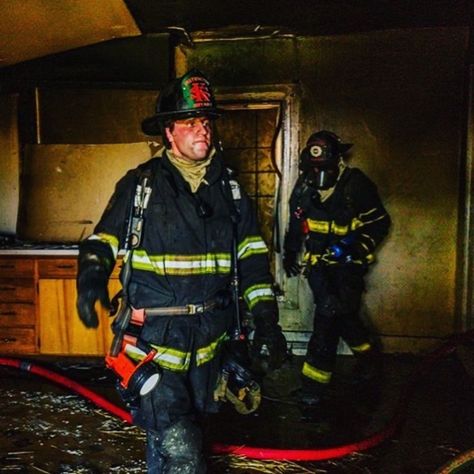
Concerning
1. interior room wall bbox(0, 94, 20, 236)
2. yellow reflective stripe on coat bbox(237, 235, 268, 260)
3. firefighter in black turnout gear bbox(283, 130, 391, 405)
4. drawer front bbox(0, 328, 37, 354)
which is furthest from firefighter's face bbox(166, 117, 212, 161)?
interior room wall bbox(0, 94, 20, 236)

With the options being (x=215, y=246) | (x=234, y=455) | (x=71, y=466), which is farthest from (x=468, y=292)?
(x=71, y=466)

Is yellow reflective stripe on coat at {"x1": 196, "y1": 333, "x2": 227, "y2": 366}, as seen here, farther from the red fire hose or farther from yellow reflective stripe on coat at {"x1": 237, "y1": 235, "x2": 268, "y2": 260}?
the red fire hose

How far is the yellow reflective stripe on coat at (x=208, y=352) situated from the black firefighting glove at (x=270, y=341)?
0.18m

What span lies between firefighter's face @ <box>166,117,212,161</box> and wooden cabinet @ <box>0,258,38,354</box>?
3.38 meters

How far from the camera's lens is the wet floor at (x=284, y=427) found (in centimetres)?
327

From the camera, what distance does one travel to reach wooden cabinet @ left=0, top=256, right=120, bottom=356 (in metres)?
5.23

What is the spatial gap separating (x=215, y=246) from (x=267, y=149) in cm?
348

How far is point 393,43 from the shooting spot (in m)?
5.24

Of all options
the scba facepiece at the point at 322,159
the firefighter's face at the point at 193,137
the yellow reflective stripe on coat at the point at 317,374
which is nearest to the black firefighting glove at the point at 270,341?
the firefighter's face at the point at 193,137

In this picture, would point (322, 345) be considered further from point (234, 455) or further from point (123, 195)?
point (123, 195)

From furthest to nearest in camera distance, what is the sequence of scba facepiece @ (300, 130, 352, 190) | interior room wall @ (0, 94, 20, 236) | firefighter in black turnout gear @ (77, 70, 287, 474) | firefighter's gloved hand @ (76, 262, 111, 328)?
interior room wall @ (0, 94, 20, 236), scba facepiece @ (300, 130, 352, 190), firefighter in black turnout gear @ (77, 70, 287, 474), firefighter's gloved hand @ (76, 262, 111, 328)

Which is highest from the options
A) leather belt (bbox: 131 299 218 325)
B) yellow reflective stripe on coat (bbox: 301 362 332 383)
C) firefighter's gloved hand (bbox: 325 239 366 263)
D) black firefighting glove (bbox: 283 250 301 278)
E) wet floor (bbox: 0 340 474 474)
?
firefighter's gloved hand (bbox: 325 239 366 263)

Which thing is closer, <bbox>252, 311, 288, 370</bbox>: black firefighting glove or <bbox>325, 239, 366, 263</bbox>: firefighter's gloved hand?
<bbox>252, 311, 288, 370</bbox>: black firefighting glove

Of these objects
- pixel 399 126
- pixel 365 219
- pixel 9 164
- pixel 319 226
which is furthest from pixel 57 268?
pixel 399 126
